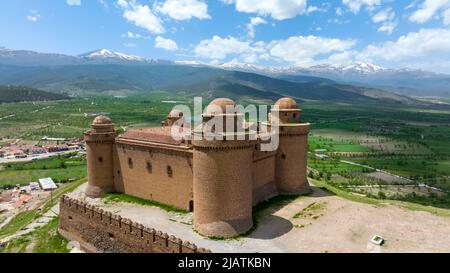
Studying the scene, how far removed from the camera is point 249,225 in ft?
89.4

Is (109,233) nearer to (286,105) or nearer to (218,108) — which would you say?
(218,108)

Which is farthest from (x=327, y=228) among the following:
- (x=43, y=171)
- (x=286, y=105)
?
(x=43, y=171)

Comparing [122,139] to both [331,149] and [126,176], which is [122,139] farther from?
[331,149]

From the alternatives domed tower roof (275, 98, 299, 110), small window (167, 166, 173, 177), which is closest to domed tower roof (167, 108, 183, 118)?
small window (167, 166, 173, 177)

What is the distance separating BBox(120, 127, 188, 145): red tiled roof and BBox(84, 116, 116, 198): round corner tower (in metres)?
1.68

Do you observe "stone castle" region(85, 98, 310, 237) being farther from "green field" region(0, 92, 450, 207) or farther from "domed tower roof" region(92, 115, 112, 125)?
"green field" region(0, 92, 450, 207)

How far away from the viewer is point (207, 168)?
26156 millimetres

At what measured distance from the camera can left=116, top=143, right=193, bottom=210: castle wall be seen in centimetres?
3170

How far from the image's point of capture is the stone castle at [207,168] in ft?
85.8

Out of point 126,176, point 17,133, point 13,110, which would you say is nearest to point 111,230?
point 126,176

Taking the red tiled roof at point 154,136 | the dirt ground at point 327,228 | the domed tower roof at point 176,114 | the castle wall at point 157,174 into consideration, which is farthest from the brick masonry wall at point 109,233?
the domed tower roof at point 176,114

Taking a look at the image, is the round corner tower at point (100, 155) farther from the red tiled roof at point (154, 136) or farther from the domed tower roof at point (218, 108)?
the domed tower roof at point (218, 108)

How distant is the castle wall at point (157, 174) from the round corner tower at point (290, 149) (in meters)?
8.76
